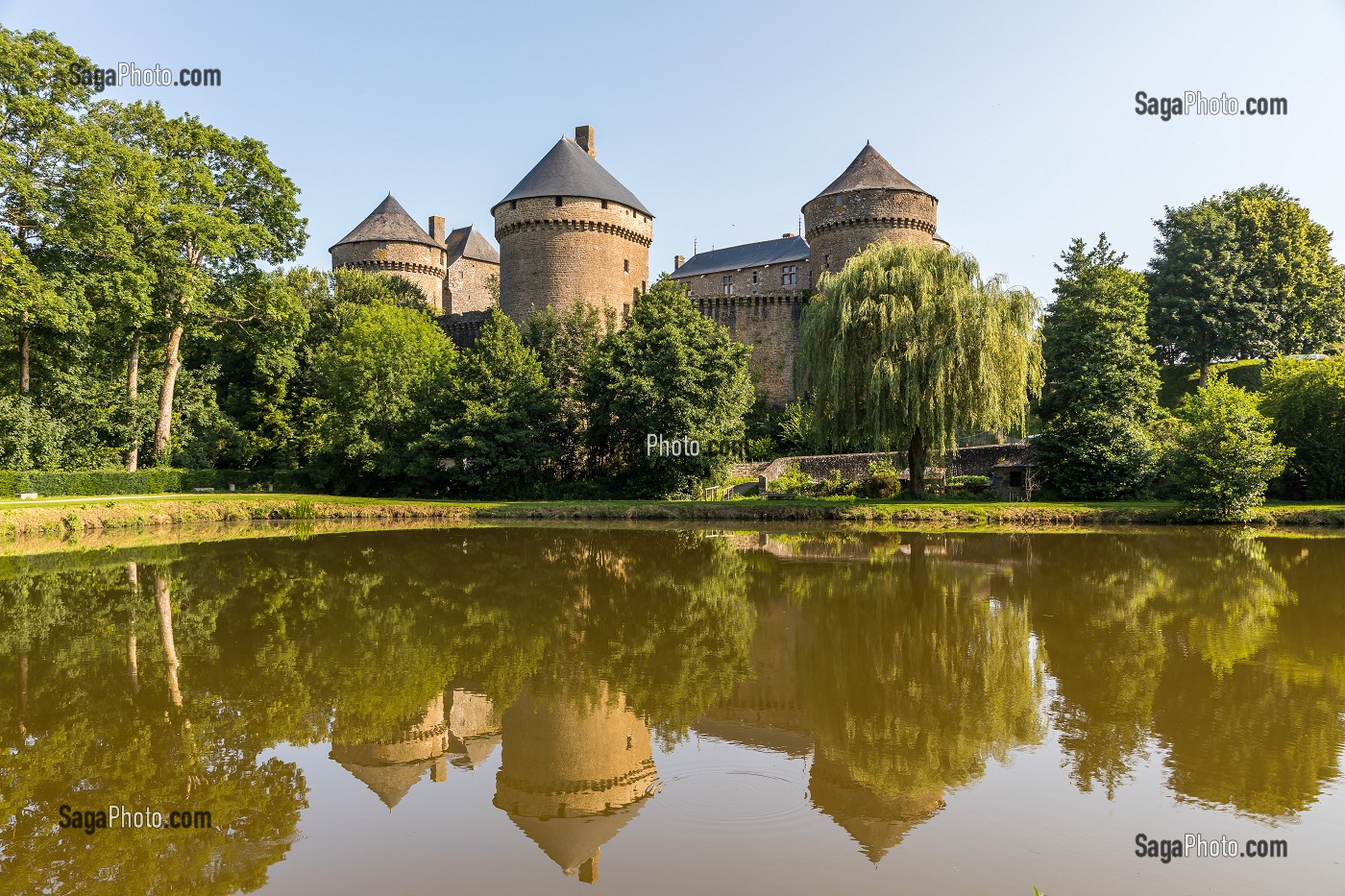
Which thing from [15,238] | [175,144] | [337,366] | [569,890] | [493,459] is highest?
A: [175,144]

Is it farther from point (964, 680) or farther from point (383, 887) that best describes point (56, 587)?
point (964, 680)

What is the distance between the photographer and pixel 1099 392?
951 inches

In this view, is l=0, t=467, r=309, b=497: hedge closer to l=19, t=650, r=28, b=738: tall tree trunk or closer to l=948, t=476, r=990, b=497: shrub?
l=19, t=650, r=28, b=738: tall tree trunk

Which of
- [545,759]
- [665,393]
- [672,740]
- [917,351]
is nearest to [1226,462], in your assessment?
[917,351]

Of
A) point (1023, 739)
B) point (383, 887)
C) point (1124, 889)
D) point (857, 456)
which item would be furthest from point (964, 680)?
point (857, 456)

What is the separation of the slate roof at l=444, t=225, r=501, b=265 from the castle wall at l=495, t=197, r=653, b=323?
1402cm

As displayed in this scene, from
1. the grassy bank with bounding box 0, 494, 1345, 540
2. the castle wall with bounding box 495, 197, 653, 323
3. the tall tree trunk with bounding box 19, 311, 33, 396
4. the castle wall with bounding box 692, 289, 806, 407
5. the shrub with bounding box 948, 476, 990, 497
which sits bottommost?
the grassy bank with bounding box 0, 494, 1345, 540

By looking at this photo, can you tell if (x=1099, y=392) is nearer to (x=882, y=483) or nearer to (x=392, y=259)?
(x=882, y=483)

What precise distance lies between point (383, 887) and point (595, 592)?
22.6 ft

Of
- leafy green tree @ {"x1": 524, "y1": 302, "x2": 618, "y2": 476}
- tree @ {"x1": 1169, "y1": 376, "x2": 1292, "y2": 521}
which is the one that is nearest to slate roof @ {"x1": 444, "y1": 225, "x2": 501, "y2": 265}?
leafy green tree @ {"x1": 524, "y1": 302, "x2": 618, "y2": 476}

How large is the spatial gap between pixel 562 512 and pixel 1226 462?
649 inches

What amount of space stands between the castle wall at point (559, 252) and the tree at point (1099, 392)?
18185 mm

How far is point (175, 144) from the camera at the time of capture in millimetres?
24797

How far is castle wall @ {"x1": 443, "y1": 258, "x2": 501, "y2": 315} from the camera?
48.4 m
